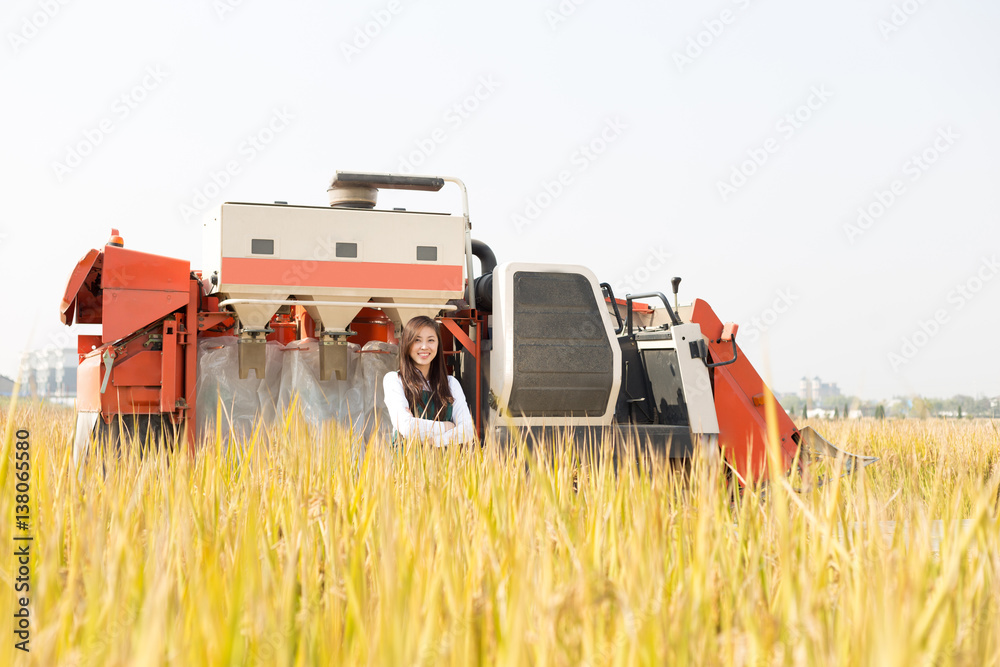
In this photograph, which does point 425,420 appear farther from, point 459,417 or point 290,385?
point 290,385

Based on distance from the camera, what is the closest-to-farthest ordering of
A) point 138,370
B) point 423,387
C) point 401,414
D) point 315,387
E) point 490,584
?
point 490,584 < point 401,414 < point 423,387 < point 138,370 < point 315,387

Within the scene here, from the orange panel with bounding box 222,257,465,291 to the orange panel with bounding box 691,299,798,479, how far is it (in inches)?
72.3

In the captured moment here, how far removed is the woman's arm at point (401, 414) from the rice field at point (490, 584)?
1851 mm

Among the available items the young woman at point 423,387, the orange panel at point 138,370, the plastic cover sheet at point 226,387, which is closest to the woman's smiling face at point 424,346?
the young woman at point 423,387

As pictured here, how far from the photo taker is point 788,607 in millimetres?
1508

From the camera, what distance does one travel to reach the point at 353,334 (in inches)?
→ 205

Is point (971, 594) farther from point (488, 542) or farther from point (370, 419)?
point (370, 419)

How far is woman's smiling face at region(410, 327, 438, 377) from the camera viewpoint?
4.82 meters

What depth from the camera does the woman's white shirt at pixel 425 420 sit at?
4.49 metres

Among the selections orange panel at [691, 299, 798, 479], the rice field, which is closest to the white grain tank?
orange panel at [691, 299, 798, 479]

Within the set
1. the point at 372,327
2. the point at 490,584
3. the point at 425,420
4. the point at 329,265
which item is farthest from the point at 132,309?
the point at 490,584

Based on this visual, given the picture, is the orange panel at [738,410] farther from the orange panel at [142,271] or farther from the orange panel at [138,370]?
the orange panel at [138,370]

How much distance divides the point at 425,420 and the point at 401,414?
19 cm

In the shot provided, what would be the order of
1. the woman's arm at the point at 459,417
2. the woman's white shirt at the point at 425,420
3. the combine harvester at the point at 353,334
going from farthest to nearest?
the combine harvester at the point at 353,334
the woman's arm at the point at 459,417
the woman's white shirt at the point at 425,420
